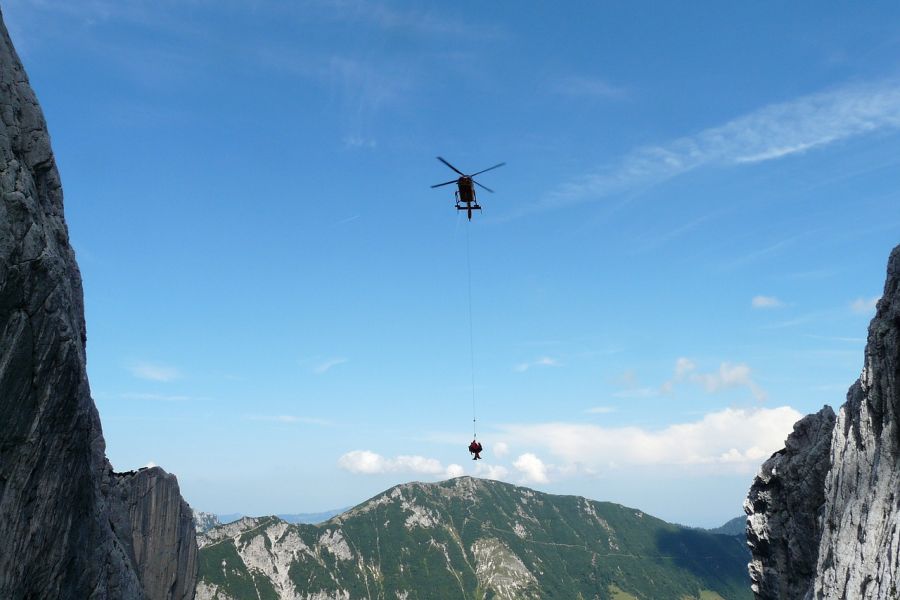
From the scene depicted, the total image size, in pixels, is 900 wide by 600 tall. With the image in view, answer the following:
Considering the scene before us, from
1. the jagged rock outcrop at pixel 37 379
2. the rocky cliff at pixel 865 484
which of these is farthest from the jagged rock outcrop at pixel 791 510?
the jagged rock outcrop at pixel 37 379

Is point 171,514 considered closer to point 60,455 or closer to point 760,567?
point 60,455

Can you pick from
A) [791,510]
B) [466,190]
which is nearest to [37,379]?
[466,190]

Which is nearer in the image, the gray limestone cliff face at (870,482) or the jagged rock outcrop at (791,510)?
the gray limestone cliff face at (870,482)

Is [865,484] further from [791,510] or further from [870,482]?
[791,510]

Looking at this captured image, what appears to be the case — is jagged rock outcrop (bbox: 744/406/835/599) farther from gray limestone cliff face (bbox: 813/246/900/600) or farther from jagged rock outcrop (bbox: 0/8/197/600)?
jagged rock outcrop (bbox: 0/8/197/600)

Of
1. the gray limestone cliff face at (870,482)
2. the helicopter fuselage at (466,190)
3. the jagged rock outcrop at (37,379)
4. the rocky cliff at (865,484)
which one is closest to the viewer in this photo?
the jagged rock outcrop at (37,379)

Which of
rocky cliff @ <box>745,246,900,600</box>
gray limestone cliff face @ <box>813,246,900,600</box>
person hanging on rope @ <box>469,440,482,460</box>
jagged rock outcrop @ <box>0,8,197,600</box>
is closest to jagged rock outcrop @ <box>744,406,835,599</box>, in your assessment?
rocky cliff @ <box>745,246,900,600</box>

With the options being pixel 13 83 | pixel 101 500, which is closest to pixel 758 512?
pixel 101 500

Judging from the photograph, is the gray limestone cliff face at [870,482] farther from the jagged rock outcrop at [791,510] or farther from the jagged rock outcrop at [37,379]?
the jagged rock outcrop at [37,379]
